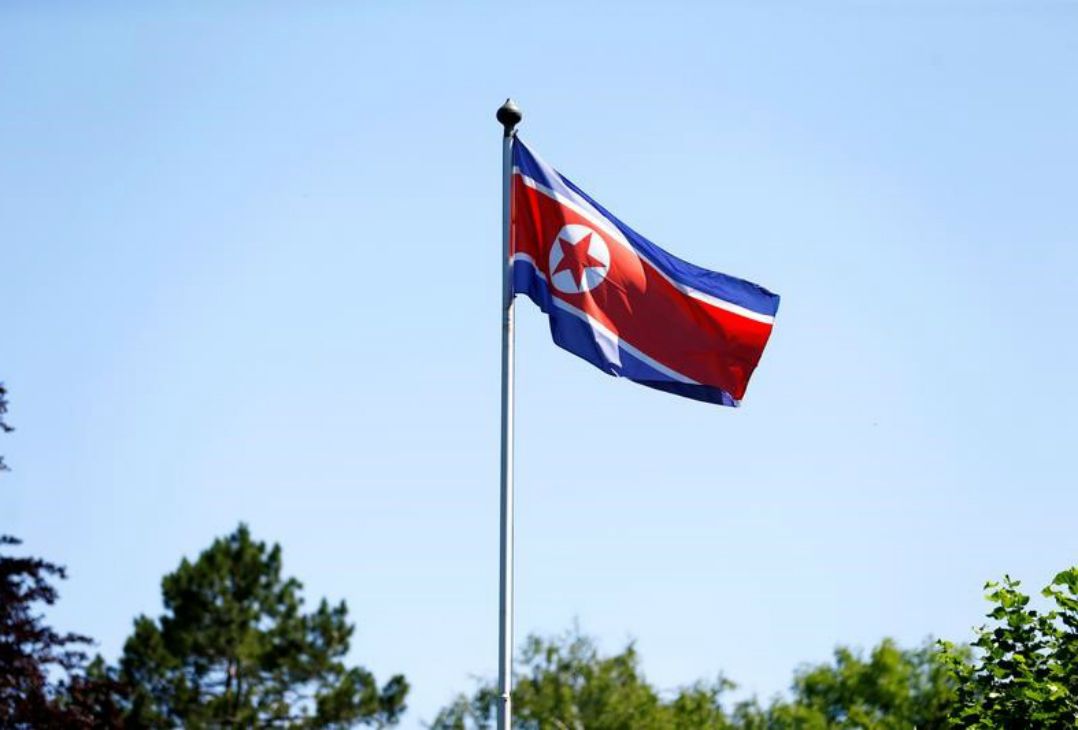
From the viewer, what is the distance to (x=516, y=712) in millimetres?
61625

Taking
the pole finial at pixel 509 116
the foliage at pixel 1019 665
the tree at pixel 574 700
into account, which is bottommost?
the foliage at pixel 1019 665

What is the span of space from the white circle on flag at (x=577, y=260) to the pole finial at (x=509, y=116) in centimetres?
99

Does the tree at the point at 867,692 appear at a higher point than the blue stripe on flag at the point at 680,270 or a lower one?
higher

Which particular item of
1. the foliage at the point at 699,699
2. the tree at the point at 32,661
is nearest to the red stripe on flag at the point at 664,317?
the tree at the point at 32,661

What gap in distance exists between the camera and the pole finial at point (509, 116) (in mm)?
14883

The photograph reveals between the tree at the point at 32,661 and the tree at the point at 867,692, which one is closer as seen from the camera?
the tree at the point at 32,661

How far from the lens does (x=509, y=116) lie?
48.9ft

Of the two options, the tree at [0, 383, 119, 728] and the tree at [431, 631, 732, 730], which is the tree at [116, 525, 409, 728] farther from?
the tree at [0, 383, 119, 728]

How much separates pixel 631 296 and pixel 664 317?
0.34 meters

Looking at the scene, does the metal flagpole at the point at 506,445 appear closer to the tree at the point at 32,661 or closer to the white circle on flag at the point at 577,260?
the white circle on flag at the point at 577,260

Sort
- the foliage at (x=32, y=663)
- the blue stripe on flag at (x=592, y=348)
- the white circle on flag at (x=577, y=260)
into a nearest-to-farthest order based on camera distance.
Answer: the blue stripe on flag at (x=592, y=348) → the white circle on flag at (x=577, y=260) → the foliage at (x=32, y=663)

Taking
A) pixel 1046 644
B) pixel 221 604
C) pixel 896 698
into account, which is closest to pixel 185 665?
pixel 221 604

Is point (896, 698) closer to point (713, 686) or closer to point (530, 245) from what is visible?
point (713, 686)

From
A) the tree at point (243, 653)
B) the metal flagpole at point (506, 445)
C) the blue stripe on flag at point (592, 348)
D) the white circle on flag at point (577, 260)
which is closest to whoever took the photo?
the metal flagpole at point (506, 445)
